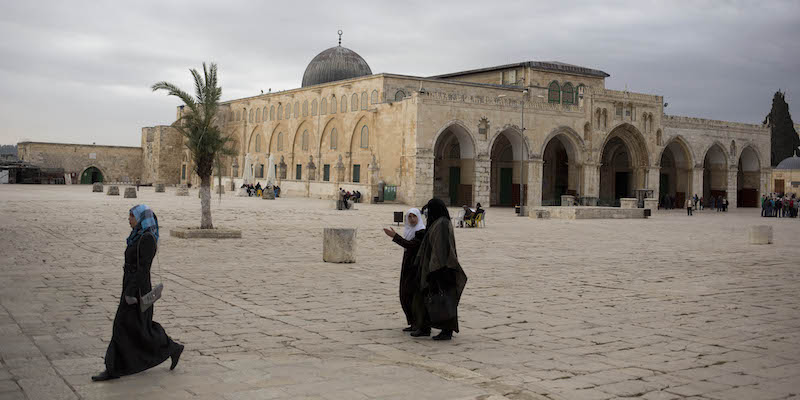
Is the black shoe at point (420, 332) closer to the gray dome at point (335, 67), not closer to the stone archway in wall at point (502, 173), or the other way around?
the stone archway in wall at point (502, 173)

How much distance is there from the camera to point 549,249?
1609cm

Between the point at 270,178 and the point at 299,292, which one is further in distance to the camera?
the point at 270,178

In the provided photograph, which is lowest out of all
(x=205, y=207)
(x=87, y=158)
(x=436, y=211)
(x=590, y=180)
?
(x=205, y=207)

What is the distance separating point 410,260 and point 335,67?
4328cm

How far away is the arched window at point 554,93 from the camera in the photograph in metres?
44.8

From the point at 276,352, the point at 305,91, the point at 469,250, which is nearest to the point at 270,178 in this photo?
the point at 305,91

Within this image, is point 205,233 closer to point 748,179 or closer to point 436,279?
point 436,279

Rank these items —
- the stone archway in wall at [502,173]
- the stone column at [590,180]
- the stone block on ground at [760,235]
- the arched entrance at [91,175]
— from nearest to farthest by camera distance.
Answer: the stone block on ground at [760,235], the stone column at [590,180], the stone archway in wall at [502,173], the arched entrance at [91,175]

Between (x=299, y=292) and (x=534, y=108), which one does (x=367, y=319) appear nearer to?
(x=299, y=292)

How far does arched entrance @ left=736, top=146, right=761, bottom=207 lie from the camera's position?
167ft

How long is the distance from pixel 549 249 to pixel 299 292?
8314 millimetres

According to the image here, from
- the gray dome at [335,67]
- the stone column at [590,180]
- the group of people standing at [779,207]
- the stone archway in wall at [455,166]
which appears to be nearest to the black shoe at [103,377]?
the stone archway in wall at [455,166]

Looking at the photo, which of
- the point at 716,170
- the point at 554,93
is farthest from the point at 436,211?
the point at 716,170

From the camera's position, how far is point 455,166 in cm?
4244
